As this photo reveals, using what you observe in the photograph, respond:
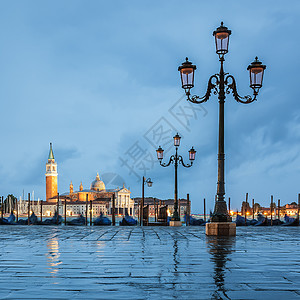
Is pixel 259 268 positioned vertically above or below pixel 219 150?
below

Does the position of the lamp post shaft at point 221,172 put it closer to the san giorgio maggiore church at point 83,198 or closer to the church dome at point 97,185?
the san giorgio maggiore church at point 83,198

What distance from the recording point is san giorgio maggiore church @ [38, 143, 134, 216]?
145 m

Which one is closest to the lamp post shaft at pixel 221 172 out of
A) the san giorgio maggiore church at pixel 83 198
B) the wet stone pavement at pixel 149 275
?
the wet stone pavement at pixel 149 275

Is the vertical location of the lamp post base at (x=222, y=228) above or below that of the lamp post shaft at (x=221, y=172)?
below

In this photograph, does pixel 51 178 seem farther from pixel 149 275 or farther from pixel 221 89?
pixel 149 275

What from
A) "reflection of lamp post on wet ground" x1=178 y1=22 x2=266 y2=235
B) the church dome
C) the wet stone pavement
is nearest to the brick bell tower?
the church dome

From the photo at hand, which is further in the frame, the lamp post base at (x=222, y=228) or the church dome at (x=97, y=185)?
the church dome at (x=97, y=185)

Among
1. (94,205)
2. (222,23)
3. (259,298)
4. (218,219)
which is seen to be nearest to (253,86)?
(222,23)

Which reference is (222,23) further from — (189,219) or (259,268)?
(189,219)

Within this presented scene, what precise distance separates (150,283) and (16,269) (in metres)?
1.54

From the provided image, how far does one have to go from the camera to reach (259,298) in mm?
3174

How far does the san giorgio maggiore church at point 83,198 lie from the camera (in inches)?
5723

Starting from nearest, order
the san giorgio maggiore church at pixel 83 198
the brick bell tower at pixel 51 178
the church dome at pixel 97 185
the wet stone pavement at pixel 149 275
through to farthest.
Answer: the wet stone pavement at pixel 149 275
the san giorgio maggiore church at pixel 83 198
the church dome at pixel 97 185
the brick bell tower at pixel 51 178

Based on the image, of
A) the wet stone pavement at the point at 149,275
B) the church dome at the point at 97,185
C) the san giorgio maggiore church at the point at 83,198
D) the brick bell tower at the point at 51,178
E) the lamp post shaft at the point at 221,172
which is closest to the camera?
the wet stone pavement at the point at 149,275
